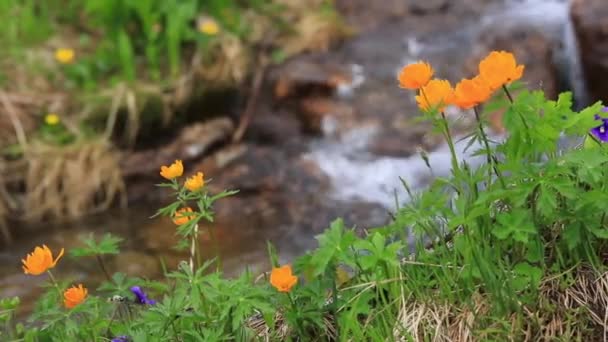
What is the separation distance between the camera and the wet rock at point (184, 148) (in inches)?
198

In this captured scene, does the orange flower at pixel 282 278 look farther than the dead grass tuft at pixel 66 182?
No

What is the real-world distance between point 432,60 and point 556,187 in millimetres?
4067

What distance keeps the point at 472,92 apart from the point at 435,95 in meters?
0.13

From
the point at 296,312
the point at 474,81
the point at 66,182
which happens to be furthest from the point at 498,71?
the point at 66,182

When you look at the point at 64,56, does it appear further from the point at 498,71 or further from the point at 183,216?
the point at 498,71

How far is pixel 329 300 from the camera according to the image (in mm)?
1867

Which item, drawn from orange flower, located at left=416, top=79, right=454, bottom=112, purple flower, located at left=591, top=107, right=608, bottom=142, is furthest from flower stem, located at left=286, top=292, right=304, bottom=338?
purple flower, located at left=591, top=107, right=608, bottom=142

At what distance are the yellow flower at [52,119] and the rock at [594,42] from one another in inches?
125

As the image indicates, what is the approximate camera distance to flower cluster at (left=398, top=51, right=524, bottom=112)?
1.56 m

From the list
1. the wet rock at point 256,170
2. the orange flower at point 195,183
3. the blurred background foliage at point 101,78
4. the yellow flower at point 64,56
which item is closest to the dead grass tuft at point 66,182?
the blurred background foliage at point 101,78

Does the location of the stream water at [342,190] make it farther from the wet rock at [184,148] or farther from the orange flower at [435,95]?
the orange flower at [435,95]

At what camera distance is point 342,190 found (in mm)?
4738

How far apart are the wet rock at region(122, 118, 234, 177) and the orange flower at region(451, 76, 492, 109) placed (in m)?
3.64

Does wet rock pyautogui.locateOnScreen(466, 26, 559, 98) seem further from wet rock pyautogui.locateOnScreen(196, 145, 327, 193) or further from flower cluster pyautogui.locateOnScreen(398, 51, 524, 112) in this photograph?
flower cluster pyautogui.locateOnScreen(398, 51, 524, 112)
